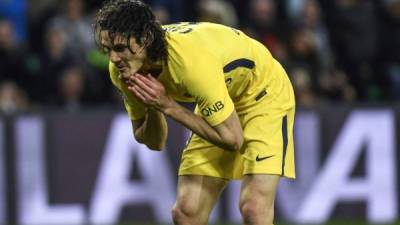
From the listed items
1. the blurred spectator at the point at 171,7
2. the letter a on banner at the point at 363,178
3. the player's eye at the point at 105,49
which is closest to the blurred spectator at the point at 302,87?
the letter a on banner at the point at 363,178

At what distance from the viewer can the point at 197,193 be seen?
803cm

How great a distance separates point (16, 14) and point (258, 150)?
21.4 feet

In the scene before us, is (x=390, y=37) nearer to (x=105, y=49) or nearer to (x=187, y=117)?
(x=187, y=117)

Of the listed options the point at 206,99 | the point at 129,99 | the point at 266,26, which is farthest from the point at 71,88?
the point at 206,99

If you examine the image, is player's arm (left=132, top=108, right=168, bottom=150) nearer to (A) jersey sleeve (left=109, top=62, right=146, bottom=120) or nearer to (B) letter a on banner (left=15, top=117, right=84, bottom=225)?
(A) jersey sleeve (left=109, top=62, right=146, bottom=120)

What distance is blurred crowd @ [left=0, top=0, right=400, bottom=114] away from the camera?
514 inches

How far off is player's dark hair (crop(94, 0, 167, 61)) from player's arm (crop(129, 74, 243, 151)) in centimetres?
18

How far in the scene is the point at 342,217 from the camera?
1220cm

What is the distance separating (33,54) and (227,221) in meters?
3.03

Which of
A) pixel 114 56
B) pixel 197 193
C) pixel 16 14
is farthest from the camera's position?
pixel 16 14

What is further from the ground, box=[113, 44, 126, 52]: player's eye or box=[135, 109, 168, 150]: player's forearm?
box=[113, 44, 126, 52]: player's eye

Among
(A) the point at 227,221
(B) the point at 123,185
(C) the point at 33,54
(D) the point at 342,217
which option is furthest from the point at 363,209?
(C) the point at 33,54

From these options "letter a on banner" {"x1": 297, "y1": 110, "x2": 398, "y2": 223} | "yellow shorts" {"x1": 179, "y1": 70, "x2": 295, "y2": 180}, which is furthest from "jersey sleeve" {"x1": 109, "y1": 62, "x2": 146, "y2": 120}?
"letter a on banner" {"x1": 297, "y1": 110, "x2": 398, "y2": 223}

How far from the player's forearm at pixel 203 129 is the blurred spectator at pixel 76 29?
6.23 m
